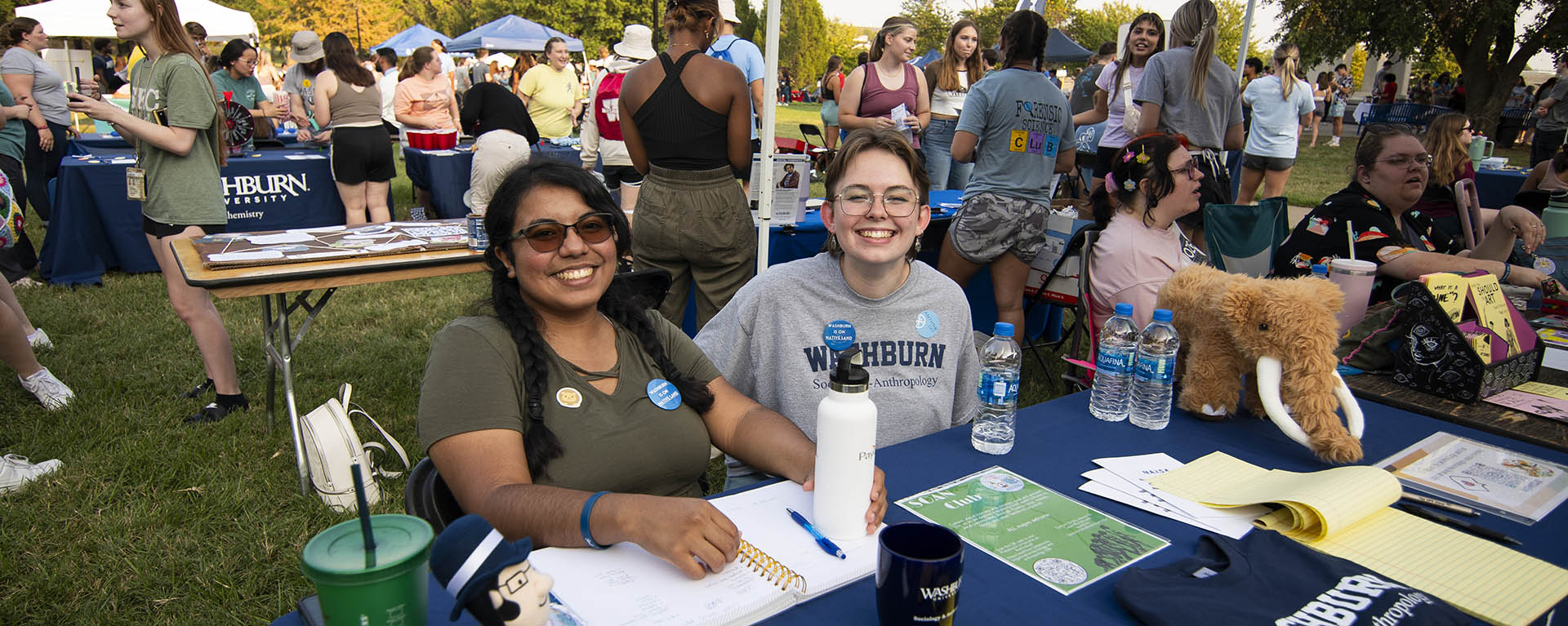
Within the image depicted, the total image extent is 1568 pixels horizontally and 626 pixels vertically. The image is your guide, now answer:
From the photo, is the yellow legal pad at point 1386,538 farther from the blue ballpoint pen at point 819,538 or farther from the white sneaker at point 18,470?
the white sneaker at point 18,470

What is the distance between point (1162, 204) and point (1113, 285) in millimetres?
363

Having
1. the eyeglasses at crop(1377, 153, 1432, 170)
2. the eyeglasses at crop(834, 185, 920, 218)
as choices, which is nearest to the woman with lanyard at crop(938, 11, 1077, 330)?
the eyeglasses at crop(1377, 153, 1432, 170)

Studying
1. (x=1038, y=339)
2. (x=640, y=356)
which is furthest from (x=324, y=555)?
(x=1038, y=339)

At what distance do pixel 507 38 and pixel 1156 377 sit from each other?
81.1ft

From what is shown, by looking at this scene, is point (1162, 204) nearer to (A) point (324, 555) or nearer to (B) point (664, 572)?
(B) point (664, 572)

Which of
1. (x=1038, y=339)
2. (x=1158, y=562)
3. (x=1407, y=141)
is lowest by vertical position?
(x=1038, y=339)

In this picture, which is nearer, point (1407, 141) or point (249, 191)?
point (1407, 141)

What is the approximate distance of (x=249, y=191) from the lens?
682cm

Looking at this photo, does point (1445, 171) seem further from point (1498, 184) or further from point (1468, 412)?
point (1498, 184)

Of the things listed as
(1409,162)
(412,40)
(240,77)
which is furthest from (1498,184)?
(412,40)

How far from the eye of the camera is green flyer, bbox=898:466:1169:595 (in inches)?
50.6

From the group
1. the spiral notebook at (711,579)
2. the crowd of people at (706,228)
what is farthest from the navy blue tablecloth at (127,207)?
the spiral notebook at (711,579)

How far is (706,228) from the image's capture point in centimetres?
371

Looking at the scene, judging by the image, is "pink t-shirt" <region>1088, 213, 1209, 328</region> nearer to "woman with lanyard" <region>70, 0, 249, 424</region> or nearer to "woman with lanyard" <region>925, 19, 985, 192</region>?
"woman with lanyard" <region>925, 19, 985, 192</region>
